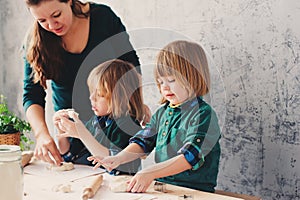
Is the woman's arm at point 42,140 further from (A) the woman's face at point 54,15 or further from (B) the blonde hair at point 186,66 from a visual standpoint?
(B) the blonde hair at point 186,66

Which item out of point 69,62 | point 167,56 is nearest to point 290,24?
point 167,56

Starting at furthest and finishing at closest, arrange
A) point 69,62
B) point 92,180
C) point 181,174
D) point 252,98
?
point 69,62 → point 252,98 → point 181,174 → point 92,180

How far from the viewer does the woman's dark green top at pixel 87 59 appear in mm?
1960

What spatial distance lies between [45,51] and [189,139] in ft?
2.46

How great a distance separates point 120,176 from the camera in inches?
60.1

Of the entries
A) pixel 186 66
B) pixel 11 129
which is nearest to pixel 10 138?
pixel 11 129

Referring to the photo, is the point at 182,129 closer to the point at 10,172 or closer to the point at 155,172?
the point at 155,172

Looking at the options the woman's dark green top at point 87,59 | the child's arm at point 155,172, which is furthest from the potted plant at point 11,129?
the child's arm at point 155,172

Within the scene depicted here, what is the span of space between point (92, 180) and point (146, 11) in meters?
0.95

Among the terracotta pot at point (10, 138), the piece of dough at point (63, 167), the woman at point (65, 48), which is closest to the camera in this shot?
the piece of dough at point (63, 167)

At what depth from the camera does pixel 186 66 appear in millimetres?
1654

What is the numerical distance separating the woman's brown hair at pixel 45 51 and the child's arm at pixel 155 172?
0.70 m

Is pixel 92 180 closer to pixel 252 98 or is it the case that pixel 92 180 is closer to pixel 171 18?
pixel 252 98

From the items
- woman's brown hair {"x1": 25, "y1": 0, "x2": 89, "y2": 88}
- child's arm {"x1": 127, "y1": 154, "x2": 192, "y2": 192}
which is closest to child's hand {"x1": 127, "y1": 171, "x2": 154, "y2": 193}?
child's arm {"x1": 127, "y1": 154, "x2": 192, "y2": 192}
